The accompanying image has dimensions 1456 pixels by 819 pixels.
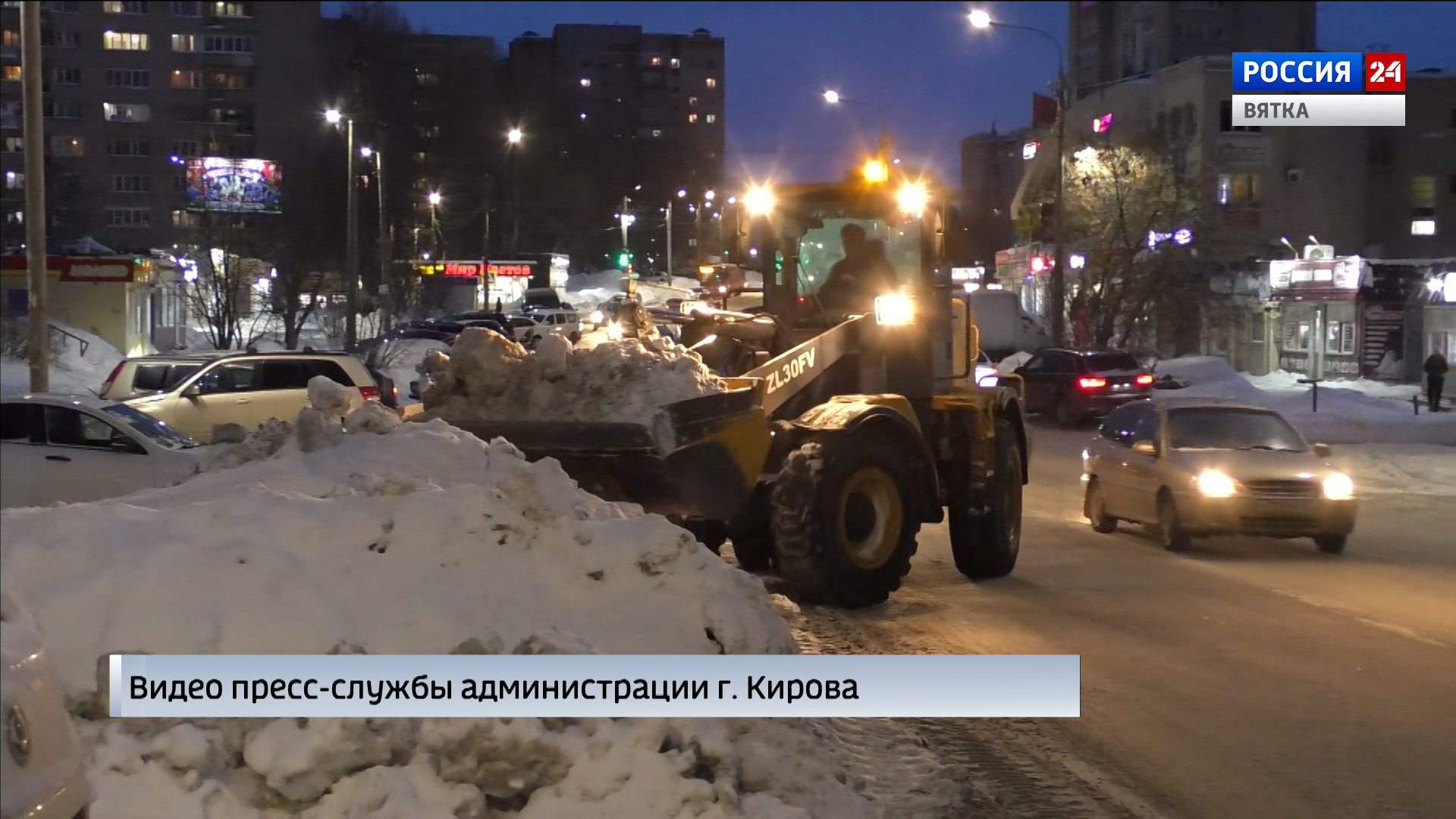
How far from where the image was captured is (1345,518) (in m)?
14.8

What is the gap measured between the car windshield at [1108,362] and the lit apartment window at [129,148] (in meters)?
69.4

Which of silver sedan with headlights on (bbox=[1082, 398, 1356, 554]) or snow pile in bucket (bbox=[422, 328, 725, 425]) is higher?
snow pile in bucket (bbox=[422, 328, 725, 425])

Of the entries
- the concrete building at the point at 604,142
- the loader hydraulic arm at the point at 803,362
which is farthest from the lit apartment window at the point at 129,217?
the loader hydraulic arm at the point at 803,362

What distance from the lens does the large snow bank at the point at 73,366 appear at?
33.7 meters

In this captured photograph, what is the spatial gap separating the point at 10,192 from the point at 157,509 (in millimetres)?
89748

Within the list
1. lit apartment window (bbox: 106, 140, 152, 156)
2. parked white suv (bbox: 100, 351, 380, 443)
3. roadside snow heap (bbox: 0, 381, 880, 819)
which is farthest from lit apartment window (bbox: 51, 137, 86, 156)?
roadside snow heap (bbox: 0, 381, 880, 819)

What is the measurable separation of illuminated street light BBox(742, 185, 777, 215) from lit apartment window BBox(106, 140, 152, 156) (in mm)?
83432

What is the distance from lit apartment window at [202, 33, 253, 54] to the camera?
80.3 m

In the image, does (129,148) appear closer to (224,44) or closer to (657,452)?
(224,44)

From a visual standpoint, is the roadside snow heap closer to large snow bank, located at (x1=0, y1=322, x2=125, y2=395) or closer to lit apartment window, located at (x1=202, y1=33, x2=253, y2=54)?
large snow bank, located at (x1=0, y1=322, x2=125, y2=395)

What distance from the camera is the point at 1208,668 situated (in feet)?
30.8

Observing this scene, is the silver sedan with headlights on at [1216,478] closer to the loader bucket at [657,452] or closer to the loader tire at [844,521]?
the loader tire at [844,521]

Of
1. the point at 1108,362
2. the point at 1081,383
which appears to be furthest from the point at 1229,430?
the point at 1108,362

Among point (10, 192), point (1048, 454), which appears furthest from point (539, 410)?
point (10, 192)
